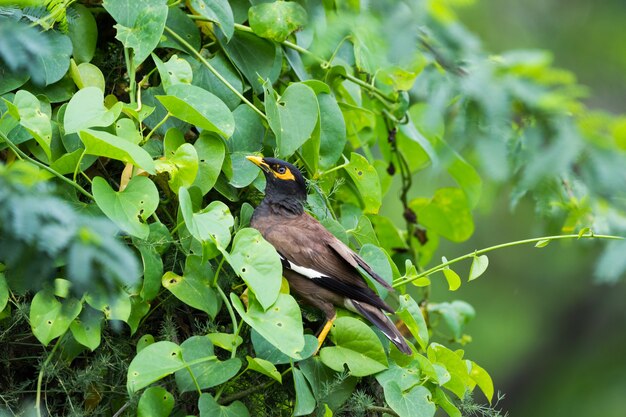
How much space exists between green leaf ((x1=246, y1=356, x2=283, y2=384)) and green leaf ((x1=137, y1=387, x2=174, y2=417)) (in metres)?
Answer: 0.20

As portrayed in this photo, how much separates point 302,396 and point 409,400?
296 millimetres

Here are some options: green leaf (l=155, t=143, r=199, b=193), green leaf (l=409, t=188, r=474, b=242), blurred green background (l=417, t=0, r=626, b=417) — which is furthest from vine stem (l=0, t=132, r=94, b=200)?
blurred green background (l=417, t=0, r=626, b=417)

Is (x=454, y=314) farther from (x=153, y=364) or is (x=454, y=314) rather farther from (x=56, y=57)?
(x=56, y=57)

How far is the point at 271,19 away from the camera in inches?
97.0

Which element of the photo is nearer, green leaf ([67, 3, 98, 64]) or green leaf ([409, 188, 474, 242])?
green leaf ([67, 3, 98, 64])

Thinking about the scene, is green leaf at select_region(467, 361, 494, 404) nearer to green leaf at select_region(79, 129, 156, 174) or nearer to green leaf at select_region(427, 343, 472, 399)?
green leaf at select_region(427, 343, 472, 399)

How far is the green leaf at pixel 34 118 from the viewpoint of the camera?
207cm

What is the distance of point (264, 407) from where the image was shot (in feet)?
7.18

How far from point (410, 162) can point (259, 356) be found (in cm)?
126

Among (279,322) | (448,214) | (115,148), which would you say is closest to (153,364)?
(279,322)

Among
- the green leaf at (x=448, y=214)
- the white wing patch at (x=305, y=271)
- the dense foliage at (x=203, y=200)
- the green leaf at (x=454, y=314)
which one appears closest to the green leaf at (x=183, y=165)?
the dense foliage at (x=203, y=200)

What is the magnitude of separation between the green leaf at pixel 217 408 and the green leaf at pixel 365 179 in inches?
32.1

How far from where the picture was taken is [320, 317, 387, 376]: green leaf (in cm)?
223

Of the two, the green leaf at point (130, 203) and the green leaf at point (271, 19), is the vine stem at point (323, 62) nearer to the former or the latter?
the green leaf at point (271, 19)
